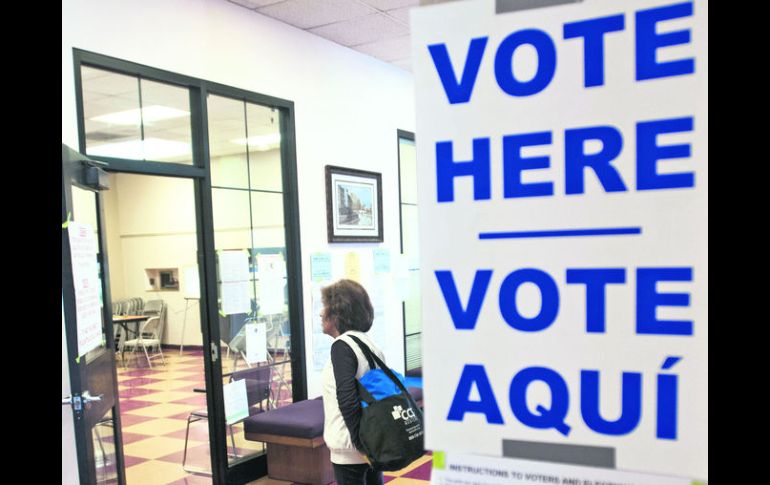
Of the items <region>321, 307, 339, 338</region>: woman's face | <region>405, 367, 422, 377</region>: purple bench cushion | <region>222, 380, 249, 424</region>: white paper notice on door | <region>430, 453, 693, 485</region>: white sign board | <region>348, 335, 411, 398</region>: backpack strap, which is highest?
<region>430, 453, 693, 485</region>: white sign board

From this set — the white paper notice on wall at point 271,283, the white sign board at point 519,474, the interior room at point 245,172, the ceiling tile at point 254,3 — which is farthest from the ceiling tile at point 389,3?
the white sign board at point 519,474

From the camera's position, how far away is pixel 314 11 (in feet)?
14.8

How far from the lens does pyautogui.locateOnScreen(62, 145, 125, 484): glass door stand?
2.52 metres

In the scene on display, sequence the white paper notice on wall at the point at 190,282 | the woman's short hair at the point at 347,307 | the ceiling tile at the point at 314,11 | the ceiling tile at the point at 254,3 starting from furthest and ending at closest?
the white paper notice on wall at the point at 190,282 < the ceiling tile at the point at 314,11 < the ceiling tile at the point at 254,3 < the woman's short hair at the point at 347,307

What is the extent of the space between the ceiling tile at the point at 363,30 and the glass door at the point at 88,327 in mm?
2426

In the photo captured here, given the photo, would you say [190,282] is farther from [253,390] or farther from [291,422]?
[291,422]

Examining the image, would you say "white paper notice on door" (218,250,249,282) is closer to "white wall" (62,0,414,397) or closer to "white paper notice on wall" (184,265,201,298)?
"white wall" (62,0,414,397)

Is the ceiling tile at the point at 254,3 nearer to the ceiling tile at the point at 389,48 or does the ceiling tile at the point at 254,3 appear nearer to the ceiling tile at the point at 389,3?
the ceiling tile at the point at 389,3

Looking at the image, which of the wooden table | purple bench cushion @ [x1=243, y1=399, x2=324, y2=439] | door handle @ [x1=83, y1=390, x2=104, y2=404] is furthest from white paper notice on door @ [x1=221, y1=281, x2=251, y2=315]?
the wooden table

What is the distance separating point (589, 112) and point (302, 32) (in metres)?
4.32

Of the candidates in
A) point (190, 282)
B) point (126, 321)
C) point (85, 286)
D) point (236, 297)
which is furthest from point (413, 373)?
point (190, 282)

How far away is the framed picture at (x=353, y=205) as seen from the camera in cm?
519

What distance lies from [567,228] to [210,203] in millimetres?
3519

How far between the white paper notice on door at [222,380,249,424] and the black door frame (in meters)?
0.07
